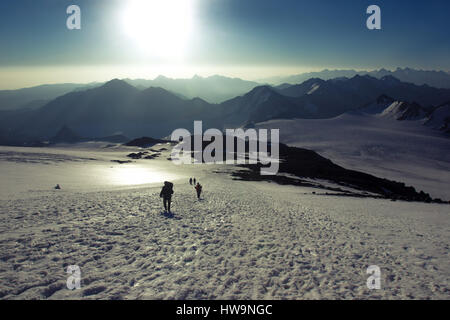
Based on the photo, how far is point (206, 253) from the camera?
34.3ft

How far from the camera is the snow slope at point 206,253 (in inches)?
310

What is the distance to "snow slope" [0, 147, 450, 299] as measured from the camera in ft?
25.8

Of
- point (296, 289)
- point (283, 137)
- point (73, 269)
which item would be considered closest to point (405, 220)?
point (296, 289)
